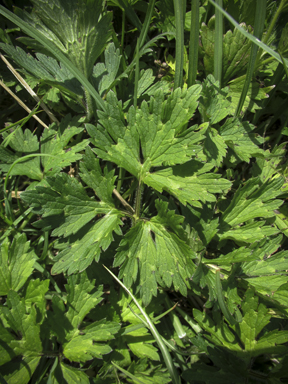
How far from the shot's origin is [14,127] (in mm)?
2543

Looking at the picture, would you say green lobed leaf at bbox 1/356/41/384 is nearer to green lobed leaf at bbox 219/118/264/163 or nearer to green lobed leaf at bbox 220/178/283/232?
green lobed leaf at bbox 220/178/283/232

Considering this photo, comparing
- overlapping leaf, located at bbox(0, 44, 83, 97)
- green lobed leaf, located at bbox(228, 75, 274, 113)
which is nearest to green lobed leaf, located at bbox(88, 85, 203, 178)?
overlapping leaf, located at bbox(0, 44, 83, 97)

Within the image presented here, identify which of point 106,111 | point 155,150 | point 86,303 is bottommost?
point 86,303

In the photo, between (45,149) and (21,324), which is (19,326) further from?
(45,149)

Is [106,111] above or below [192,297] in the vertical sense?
above

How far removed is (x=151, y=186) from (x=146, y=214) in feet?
1.66

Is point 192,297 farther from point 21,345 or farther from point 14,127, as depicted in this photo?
point 14,127

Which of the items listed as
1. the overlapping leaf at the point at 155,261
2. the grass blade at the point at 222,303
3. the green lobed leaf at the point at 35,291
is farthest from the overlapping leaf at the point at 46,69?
the grass blade at the point at 222,303

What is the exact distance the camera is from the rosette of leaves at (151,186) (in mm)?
1901

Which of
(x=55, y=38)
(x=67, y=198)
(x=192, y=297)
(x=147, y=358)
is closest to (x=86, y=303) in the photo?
(x=147, y=358)

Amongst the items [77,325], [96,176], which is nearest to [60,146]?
[96,176]

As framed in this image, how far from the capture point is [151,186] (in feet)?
6.44

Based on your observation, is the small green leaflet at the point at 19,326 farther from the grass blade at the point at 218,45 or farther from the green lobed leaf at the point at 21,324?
the grass blade at the point at 218,45

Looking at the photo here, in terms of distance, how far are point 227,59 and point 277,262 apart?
175 cm
